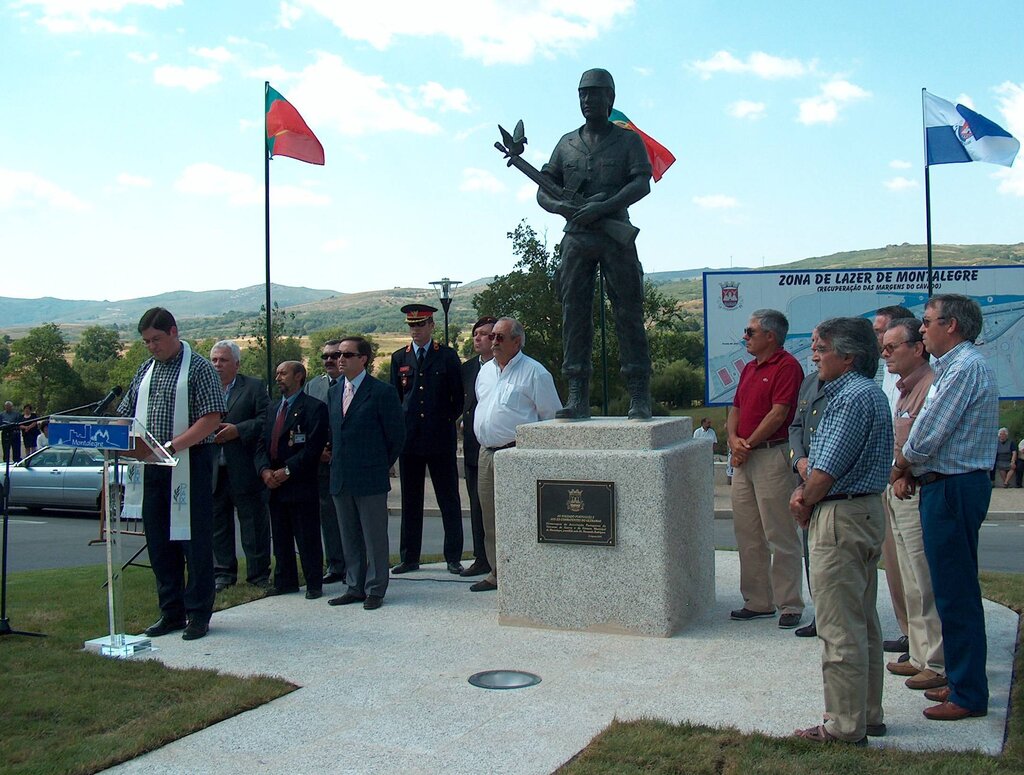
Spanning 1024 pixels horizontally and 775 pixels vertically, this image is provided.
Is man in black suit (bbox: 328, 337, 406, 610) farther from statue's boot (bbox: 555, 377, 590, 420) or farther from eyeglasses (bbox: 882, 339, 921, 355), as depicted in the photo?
eyeglasses (bbox: 882, 339, 921, 355)

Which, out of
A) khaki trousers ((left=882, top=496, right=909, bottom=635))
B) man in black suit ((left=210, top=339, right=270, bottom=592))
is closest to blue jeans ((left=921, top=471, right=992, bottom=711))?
khaki trousers ((left=882, top=496, right=909, bottom=635))

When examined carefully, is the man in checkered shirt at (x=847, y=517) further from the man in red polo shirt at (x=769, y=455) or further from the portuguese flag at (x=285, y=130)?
the portuguese flag at (x=285, y=130)

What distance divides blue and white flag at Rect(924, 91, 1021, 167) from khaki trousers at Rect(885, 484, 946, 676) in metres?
12.4

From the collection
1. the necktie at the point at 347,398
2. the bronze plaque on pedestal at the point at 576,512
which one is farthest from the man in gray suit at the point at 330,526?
the bronze plaque on pedestal at the point at 576,512

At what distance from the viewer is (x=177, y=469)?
20.4 feet

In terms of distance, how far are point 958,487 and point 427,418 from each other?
4545mm

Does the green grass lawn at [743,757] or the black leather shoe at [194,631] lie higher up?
the green grass lawn at [743,757]

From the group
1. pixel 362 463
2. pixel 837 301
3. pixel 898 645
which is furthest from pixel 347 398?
pixel 837 301

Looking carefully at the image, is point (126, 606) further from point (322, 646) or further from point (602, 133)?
point (602, 133)

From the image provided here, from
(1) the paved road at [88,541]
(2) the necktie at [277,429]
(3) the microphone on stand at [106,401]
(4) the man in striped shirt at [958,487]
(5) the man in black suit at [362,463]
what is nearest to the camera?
(4) the man in striped shirt at [958,487]

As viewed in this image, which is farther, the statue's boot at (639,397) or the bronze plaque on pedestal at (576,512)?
the statue's boot at (639,397)

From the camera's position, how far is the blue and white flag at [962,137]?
1555 cm

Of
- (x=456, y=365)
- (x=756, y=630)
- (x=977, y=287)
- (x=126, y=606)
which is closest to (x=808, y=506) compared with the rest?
(x=756, y=630)

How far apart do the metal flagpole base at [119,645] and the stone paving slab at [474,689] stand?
123 mm
